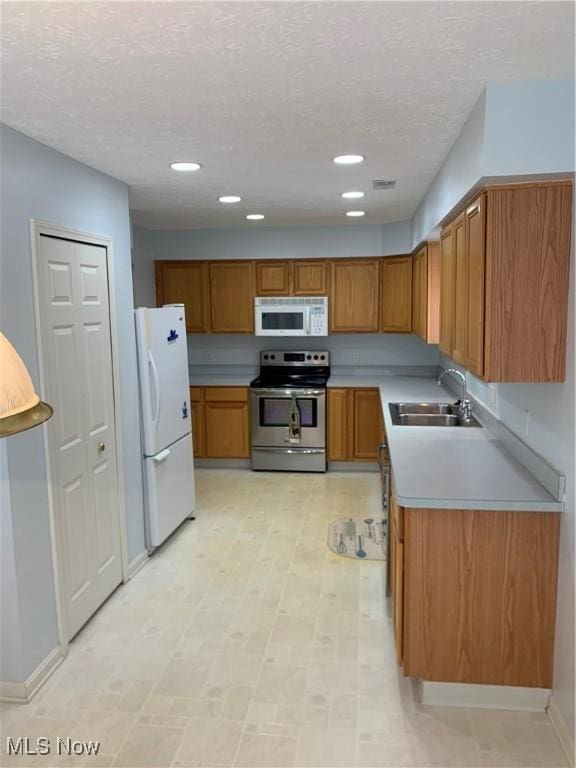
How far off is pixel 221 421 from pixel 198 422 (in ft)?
0.76

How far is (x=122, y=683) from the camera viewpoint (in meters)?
2.50

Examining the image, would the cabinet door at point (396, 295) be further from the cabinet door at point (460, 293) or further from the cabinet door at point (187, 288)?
the cabinet door at point (460, 293)

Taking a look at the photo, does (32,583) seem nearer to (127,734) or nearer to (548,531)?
(127,734)

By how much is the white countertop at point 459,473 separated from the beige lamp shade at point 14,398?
1.71 m

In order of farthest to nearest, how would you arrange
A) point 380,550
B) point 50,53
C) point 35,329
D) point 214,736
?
point 380,550 → point 35,329 → point 214,736 → point 50,53

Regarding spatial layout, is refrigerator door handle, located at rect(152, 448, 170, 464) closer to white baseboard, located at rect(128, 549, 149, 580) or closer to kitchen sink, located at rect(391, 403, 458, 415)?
white baseboard, located at rect(128, 549, 149, 580)

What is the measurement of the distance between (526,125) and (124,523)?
2.86 meters

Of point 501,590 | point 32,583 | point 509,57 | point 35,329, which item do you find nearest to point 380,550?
point 501,590

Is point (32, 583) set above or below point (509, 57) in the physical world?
below

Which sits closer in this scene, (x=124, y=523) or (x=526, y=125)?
(x=526, y=125)

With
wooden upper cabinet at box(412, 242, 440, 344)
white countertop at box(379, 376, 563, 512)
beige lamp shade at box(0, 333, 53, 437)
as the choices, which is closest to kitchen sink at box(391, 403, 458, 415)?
wooden upper cabinet at box(412, 242, 440, 344)

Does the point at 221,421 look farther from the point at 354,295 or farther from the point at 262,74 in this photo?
the point at 262,74

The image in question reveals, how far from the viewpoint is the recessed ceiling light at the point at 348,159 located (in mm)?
2826

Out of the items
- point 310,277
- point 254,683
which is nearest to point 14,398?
point 254,683
